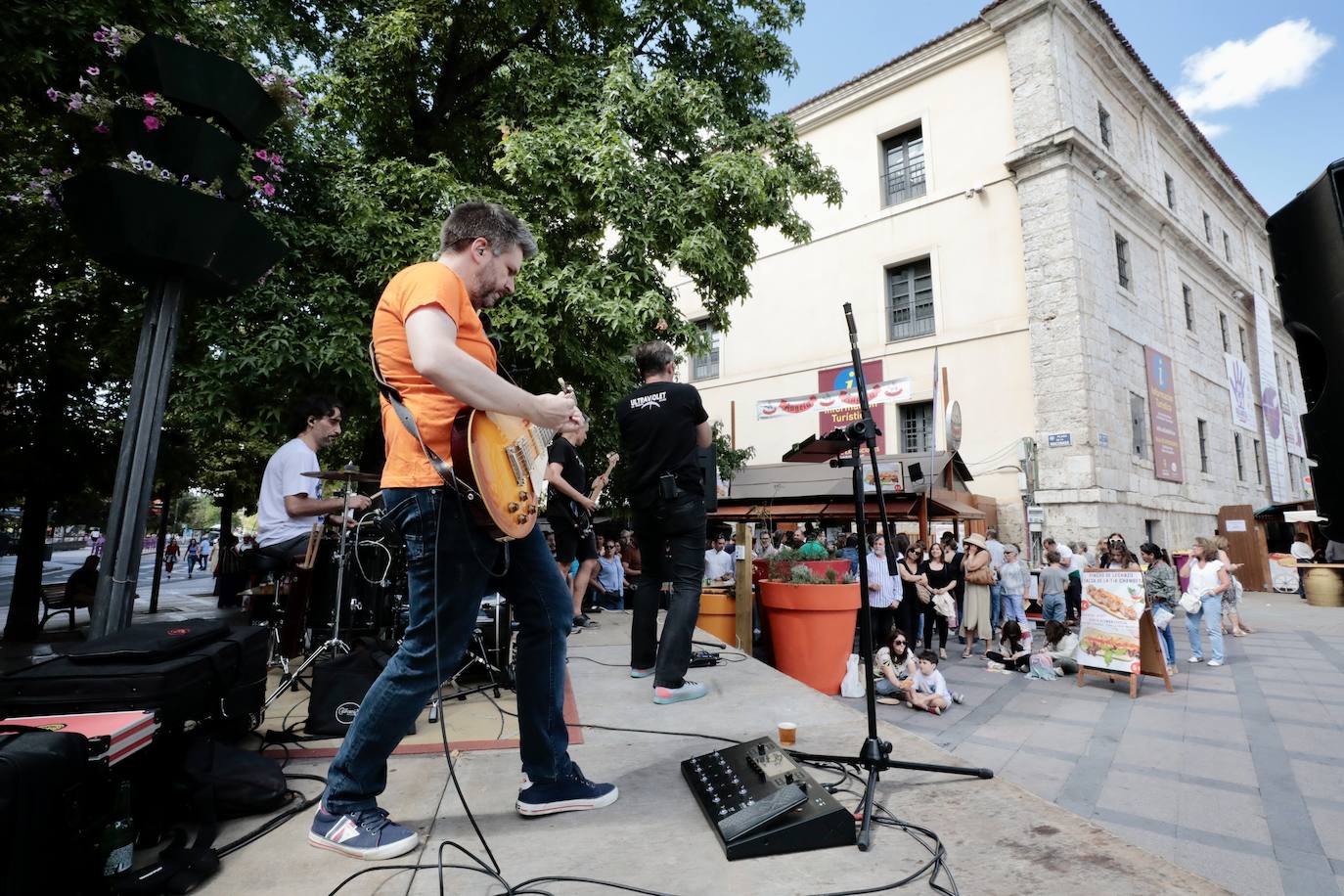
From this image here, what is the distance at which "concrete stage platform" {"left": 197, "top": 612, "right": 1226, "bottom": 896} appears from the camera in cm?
181

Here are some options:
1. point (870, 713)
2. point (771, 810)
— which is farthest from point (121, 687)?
point (870, 713)

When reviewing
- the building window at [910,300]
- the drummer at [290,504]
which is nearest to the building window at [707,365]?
the building window at [910,300]

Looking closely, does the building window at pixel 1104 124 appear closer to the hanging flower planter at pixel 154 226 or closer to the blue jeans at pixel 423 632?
the hanging flower planter at pixel 154 226

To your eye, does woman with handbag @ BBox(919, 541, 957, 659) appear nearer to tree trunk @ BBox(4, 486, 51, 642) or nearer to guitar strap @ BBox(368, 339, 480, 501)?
guitar strap @ BBox(368, 339, 480, 501)

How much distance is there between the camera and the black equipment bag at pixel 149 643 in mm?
2266

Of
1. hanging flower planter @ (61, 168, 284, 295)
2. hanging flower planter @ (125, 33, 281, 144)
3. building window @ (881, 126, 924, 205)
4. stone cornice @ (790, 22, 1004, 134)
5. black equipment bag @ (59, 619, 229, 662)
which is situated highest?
stone cornice @ (790, 22, 1004, 134)

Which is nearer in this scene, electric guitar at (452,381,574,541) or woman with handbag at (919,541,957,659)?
electric guitar at (452,381,574,541)

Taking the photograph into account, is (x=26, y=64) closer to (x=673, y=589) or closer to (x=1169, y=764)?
(x=673, y=589)

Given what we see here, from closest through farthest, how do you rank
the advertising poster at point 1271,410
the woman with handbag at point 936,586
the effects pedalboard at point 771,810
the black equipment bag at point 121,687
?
1. the effects pedalboard at point 771,810
2. the black equipment bag at point 121,687
3. the woman with handbag at point 936,586
4. the advertising poster at point 1271,410

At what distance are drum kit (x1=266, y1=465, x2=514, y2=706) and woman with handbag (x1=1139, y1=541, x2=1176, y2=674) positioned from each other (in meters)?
9.12

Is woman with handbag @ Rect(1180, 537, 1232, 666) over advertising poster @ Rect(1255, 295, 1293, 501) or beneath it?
beneath

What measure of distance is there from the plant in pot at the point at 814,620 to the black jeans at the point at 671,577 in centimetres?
247

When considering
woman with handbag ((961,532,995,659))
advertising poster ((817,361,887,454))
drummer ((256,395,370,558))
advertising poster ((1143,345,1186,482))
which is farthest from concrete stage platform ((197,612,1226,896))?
advertising poster ((1143,345,1186,482))

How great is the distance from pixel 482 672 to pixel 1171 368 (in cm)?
2345
